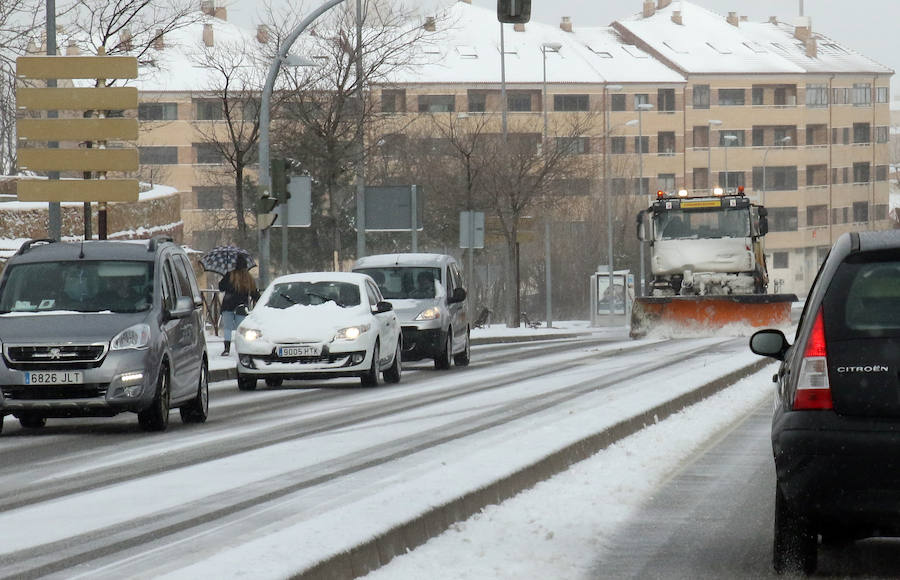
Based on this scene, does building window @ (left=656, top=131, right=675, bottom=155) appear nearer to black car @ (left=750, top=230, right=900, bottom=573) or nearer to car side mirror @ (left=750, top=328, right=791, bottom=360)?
car side mirror @ (left=750, top=328, right=791, bottom=360)

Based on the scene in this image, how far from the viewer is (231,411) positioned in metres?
17.6

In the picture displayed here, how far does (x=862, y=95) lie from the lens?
121250mm

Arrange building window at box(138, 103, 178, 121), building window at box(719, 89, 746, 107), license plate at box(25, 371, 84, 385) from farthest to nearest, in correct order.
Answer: building window at box(719, 89, 746, 107) < building window at box(138, 103, 178, 121) < license plate at box(25, 371, 84, 385)

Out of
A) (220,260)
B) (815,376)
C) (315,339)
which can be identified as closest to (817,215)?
(220,260)

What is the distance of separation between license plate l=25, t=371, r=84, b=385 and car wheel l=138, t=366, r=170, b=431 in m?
0.71

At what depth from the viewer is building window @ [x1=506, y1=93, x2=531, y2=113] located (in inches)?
4289

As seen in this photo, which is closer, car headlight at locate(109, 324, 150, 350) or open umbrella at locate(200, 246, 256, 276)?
car headlight at locate(109, 324, 150, 350)

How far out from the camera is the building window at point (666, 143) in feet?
377

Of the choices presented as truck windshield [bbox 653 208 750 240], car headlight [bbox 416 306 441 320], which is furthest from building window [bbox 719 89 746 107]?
car headlight [bbox 416 306 441 320]

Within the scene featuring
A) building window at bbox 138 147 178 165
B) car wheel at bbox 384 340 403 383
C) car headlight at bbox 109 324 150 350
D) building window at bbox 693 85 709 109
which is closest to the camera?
car headlight at bbox 109 324 150 350

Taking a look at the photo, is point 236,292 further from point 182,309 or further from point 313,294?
point 182,309

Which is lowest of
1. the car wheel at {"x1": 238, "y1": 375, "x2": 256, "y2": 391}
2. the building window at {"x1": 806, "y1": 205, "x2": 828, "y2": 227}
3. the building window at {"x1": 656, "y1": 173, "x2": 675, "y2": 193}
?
the car wheel at {"x1": 238, "y1": 375, "x2": 256, "y2": 391}

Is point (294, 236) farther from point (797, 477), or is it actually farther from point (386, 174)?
point (797, 477)

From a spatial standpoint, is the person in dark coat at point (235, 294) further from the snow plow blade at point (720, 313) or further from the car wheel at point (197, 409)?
the snow plow blade at point (720, 313)
